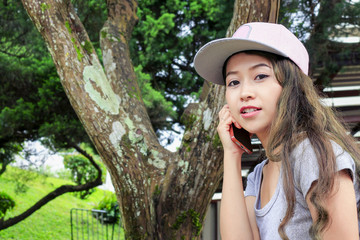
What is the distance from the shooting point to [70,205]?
1079 centimetres

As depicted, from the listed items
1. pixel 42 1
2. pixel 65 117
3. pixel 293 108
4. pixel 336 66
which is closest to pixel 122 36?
pixel 42 1

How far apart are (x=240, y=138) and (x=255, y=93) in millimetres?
264

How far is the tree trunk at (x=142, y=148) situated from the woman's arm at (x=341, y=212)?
1682 mm

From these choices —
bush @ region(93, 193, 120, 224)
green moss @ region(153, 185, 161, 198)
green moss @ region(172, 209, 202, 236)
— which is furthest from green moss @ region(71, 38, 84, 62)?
bush @ region(93, 193, 120, 224)

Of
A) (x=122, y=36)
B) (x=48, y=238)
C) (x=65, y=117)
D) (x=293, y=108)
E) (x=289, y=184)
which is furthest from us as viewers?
(x=48, y=238)

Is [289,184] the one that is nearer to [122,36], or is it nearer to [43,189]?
[122,36]

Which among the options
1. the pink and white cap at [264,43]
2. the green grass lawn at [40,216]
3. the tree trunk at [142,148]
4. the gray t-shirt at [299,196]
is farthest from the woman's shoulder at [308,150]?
the green grass lawn at [40,216]

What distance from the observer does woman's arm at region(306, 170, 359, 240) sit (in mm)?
1022

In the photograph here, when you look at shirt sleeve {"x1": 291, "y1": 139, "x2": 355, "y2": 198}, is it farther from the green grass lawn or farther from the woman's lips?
the green grass lawn

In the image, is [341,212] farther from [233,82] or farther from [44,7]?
[44,7]

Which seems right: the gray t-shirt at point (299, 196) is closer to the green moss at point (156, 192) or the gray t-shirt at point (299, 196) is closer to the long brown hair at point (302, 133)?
A: the long brown hair at point (302, 133)

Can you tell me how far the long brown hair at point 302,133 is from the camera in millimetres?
1041

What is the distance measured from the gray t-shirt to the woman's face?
0.51 feet

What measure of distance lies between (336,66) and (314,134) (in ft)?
13.3
